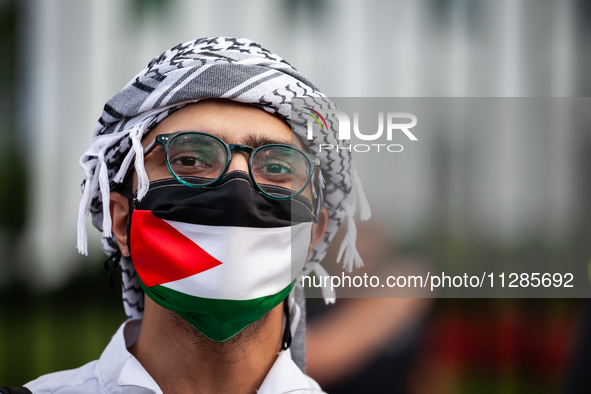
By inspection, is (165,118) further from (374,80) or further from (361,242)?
(374,80)

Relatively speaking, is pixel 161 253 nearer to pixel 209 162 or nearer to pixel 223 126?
pixel 209 162

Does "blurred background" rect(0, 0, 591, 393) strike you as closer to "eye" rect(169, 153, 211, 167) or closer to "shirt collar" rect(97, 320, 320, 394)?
"shirt collar" rect(97, 320, 320, 394)

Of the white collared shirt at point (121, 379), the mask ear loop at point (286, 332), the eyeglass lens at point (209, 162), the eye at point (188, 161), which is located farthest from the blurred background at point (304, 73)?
the eye at point (188, 161)

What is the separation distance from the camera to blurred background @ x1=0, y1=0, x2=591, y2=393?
2.70 metres

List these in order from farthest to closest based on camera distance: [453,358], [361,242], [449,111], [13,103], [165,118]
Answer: [13,103], [453,358], [449,111], [361,242], [165,118]

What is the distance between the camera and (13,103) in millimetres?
3088

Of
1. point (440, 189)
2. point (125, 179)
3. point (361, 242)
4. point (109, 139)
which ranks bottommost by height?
point (361, 242)

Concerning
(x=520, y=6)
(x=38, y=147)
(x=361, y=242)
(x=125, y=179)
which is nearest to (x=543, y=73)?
(x=520, y=6)

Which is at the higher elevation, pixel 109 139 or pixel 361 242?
pixel 109 139

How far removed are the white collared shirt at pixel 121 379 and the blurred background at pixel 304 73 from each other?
2.82 feet

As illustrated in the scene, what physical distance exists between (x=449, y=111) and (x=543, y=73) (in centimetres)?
109

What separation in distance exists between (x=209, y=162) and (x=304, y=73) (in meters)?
1.61

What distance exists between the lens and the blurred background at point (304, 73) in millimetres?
2699

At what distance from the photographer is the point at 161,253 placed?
151 centimetres
